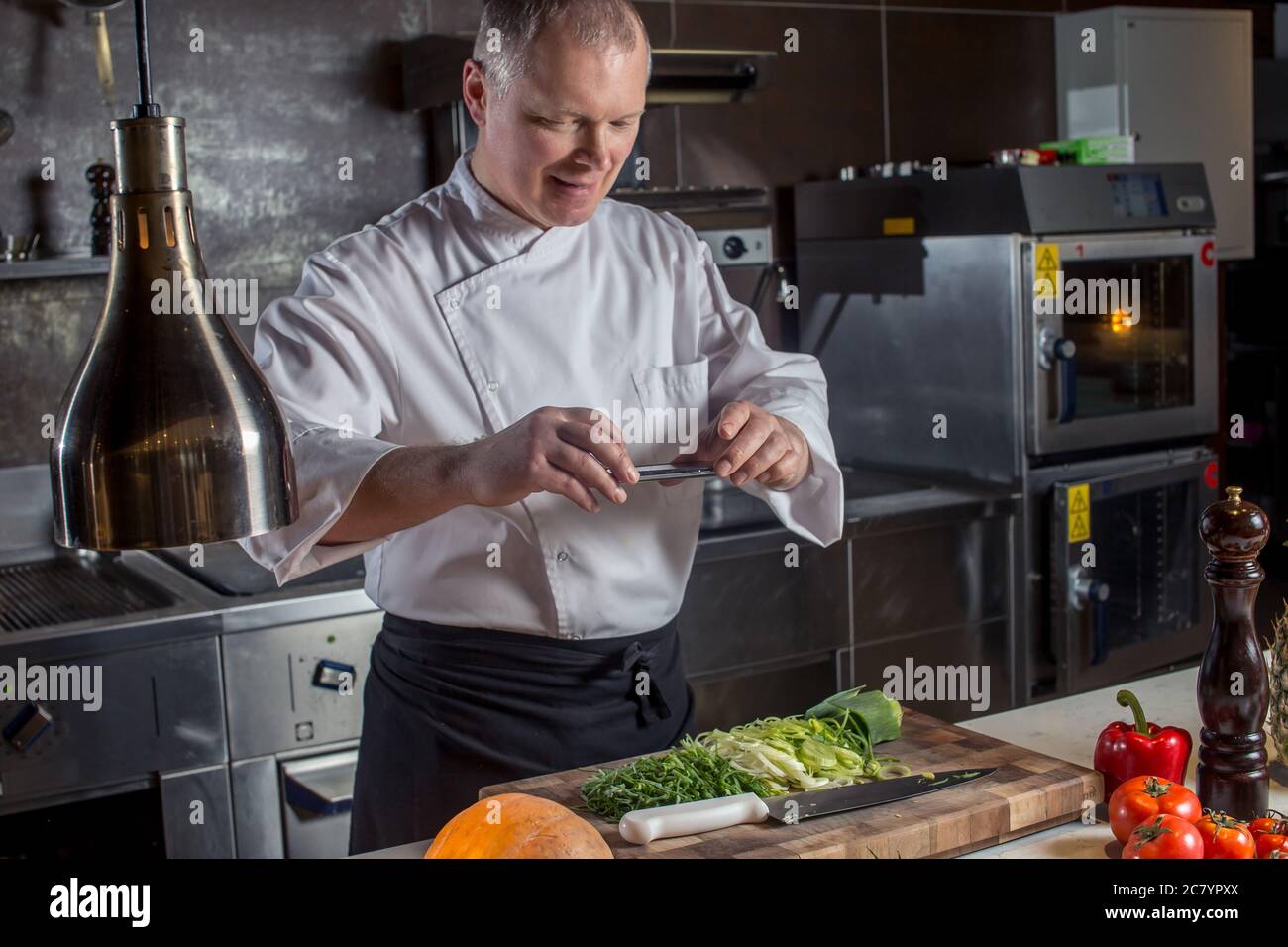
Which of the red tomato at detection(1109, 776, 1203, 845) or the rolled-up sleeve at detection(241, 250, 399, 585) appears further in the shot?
the rolled-up sleeve at detection(241, 250, 399, 585)

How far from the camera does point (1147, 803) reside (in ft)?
4.21

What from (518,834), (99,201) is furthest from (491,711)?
(99,201)

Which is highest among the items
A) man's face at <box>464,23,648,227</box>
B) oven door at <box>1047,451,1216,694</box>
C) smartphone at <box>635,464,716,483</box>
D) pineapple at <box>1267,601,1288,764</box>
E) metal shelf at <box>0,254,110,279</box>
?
man's face at <box>464,23,648,227</box>

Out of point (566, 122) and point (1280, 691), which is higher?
point (566, 122)

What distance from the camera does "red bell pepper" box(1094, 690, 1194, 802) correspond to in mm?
1443

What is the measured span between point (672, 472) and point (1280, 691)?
2.22 ft

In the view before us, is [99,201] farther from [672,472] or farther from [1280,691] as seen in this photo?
[1280,691]

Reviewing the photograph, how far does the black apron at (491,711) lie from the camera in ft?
5.80

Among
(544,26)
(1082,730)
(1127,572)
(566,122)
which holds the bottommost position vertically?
(1127,572)

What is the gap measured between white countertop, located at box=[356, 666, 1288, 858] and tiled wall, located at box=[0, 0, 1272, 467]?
5.92ft

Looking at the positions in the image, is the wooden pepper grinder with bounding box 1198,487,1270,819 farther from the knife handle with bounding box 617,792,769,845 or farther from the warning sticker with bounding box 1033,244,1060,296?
the warning sticker with bounding box 1033,244,1060,296

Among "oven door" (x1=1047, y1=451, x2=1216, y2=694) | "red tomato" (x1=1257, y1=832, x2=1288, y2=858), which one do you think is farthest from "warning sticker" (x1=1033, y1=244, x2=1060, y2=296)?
"red tomato" (x1=1257, y1=832, x2=1288, y2=858)

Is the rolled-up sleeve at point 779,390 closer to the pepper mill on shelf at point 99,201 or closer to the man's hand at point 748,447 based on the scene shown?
the man's hand at point 748,447
